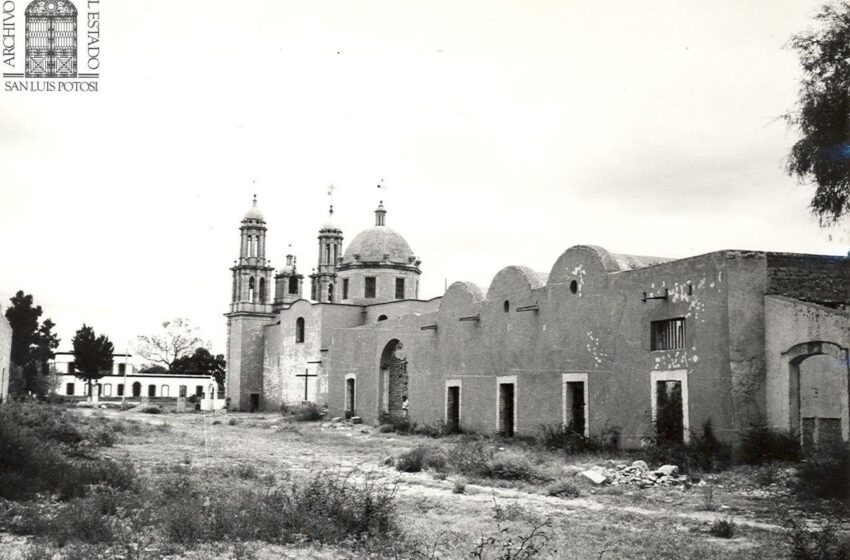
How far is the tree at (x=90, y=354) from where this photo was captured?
64125mm

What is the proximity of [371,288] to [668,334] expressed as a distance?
101ft

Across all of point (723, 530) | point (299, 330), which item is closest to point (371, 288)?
point (299, 330)

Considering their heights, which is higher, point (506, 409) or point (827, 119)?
point (827, 119)

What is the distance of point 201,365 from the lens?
78625 mm

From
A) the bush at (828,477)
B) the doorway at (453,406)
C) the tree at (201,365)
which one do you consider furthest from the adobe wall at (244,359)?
the bush at (828,477)

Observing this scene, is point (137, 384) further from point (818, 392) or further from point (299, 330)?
point (818, 392)

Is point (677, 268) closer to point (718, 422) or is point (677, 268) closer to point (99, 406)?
point (718, 422)

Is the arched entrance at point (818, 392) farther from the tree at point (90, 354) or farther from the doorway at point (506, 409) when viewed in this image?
the tree at point (90, 354)

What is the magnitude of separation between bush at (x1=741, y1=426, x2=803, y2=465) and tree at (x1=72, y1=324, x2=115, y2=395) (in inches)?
2281

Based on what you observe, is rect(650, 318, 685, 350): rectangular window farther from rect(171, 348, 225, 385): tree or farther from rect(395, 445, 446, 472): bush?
rect(171, 348, 225, 385): tree

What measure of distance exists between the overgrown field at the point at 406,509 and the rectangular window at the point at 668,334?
2.49m

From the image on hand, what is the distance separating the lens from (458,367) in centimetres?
2695

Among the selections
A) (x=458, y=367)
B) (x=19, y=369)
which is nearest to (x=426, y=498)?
(x=458, y=367)

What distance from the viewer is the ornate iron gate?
9680 millimetres
